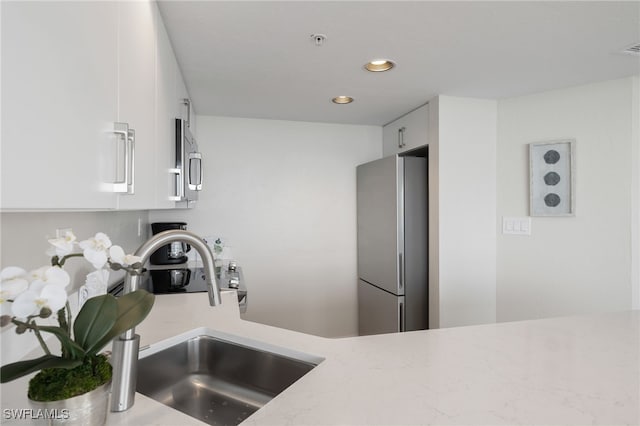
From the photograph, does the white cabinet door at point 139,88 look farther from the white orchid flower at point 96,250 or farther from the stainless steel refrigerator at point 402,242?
the stainless steel refrigerator at point 402,242

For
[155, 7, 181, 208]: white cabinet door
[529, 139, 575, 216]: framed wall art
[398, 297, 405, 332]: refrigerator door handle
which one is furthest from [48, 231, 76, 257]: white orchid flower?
[529, 139, 575, 216]: framed wall art

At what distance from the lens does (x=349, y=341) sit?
120 centimetres

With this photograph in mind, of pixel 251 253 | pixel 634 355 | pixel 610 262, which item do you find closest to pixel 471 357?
pixel 634 355

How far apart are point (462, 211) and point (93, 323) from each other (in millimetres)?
2601

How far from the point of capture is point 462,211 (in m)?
2.73

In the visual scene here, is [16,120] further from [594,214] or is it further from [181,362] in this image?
[594,214]

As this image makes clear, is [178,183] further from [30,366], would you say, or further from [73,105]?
[30,366]

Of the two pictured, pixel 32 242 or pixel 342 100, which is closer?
pixel 32 242

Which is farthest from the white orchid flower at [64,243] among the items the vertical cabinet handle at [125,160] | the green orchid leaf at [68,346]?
the vertical cabinet handle at [125,160]

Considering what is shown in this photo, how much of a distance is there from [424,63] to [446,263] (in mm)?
1424

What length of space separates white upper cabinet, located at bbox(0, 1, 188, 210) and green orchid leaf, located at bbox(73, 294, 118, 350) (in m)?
0.18

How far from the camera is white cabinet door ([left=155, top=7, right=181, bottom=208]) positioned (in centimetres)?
143

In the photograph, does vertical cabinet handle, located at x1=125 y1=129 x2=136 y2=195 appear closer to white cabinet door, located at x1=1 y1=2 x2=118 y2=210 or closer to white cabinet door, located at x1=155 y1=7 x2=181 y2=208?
white cabinet door, located at x1=1 y1=2 x2=118 y2=210

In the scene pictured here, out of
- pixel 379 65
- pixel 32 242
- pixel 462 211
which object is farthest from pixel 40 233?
pixel 462 211
